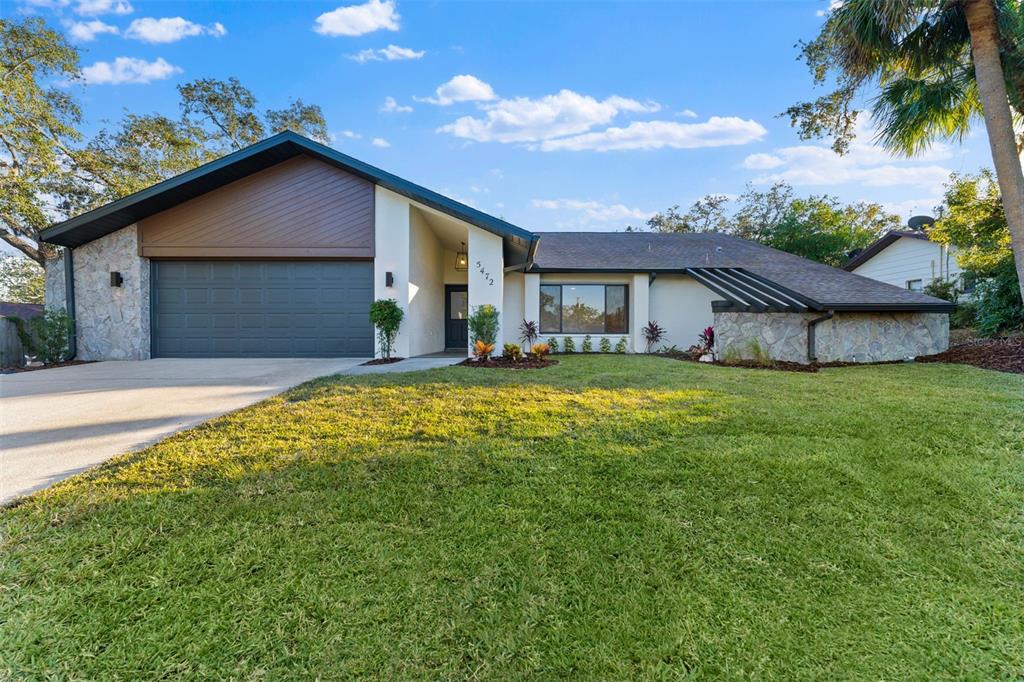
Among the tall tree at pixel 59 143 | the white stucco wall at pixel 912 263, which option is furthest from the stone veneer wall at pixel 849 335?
the tall tree at pixel 59 143

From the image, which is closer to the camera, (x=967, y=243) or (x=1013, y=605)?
(x=1013, y=605)

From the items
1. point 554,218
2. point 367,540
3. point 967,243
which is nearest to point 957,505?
point 367,540

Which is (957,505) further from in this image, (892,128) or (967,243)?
(967,243)

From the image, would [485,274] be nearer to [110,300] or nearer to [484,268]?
[484,268]

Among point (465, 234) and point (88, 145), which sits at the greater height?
point (88, 145)

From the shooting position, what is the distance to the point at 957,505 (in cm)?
246

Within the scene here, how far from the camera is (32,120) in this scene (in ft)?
38.2

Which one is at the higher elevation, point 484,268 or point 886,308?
point 484,268

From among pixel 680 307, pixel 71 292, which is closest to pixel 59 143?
pixel 71 292

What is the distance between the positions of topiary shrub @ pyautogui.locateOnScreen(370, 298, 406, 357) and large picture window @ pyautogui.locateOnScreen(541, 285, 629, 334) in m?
4.59

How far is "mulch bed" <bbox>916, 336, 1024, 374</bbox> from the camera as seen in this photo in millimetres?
6736

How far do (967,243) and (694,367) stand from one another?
31.9 feet

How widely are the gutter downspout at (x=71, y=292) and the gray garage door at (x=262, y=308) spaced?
1.59 metres

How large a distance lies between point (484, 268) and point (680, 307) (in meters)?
6.32
